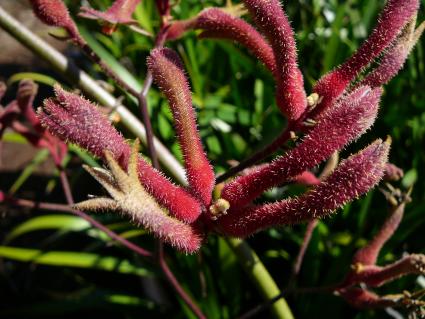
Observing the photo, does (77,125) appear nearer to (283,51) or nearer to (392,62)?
(283,51)

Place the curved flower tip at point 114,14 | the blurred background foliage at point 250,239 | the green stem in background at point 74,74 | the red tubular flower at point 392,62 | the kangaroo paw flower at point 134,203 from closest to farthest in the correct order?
1. the kangaroo paw flower at point 134,203
2. the red tubular flower at point 392,62
3. the curved flower tip at point 114,14
4. the green stem in background at point 74,74
5. the blurred background foliage at point 250,239

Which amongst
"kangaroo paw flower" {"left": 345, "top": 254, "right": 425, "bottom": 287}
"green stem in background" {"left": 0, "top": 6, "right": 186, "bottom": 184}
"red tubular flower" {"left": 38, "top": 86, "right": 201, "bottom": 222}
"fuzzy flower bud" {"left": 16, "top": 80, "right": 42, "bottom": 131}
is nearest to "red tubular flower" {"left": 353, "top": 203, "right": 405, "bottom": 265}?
"kangaroo paw flower" {"left": 345, "top": 254, "right": 425, "bottom": 287}

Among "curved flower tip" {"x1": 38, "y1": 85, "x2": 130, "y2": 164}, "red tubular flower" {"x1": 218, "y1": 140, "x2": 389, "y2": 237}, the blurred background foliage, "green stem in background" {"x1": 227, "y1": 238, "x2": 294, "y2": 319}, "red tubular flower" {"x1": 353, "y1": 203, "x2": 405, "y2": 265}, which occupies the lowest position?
the blurred background foliage

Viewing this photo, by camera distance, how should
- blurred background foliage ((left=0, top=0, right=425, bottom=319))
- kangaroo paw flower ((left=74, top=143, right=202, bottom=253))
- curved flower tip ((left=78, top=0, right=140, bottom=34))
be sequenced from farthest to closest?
blurred background foliage ((left=0, top=0, right=425, bottom=319)) → curved flower tip ((left=78, top=0, right=140, bottom=34)) → kangaroo paw flower ((left=74, top=143, right=202, bottom=253))

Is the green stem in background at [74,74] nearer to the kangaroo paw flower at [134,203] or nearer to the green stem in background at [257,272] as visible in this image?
the green stem in background at [257,272]

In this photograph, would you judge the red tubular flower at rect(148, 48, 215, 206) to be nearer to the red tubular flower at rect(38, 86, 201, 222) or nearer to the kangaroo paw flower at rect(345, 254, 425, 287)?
the red tubular flower at rect(38, 86, 201, 222)

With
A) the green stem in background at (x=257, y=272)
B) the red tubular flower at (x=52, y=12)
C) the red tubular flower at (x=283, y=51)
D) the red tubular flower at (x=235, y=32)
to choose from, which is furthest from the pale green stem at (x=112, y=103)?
the red tubular flower at (x=283, y=51)
